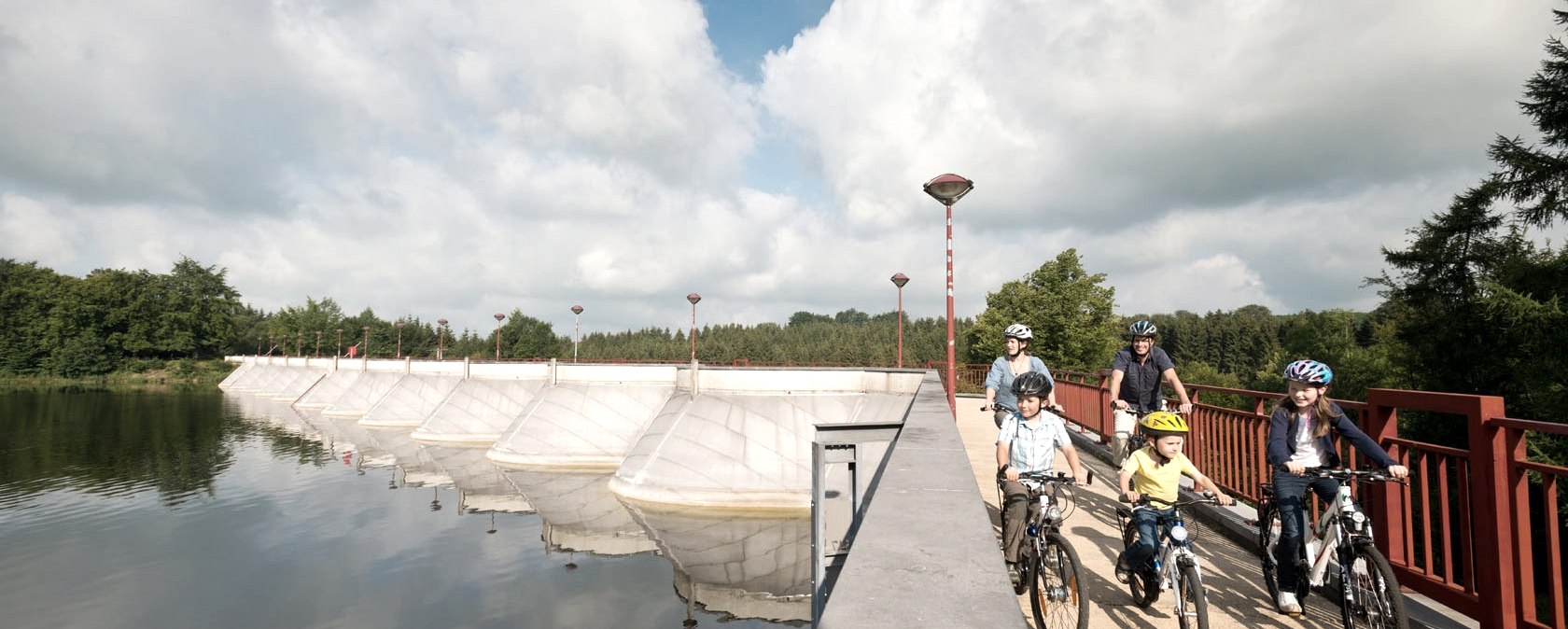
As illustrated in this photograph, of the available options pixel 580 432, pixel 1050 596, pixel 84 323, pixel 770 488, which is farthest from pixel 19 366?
pixel 1050 596

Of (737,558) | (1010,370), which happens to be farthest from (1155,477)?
(737,558)

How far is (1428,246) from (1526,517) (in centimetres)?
2918

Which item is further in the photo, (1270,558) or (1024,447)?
(1024,447)

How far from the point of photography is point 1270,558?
181 inches

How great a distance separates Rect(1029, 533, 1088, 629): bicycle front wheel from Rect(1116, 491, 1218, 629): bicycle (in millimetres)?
591

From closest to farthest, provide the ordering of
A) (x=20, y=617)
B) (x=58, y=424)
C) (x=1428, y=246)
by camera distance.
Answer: (x=20, y=617), (x=1428, y=246), (x=58, y=424)

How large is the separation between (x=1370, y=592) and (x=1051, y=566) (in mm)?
1659

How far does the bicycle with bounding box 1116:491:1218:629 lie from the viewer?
12.3 ft

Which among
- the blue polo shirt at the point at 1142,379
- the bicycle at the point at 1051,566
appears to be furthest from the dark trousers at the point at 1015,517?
the blue polo shirt at the point at 1142,379

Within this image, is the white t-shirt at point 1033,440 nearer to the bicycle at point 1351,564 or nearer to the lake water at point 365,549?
the bicycle at point 1351,564

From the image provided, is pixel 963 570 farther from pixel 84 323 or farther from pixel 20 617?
pixel 84 323

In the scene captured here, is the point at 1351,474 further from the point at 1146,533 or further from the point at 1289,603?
the point at 1146,533

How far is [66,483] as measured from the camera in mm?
28203

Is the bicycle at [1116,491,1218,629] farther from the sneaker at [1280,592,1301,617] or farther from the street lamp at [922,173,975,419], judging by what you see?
the street lamp at [922,173,975,419]
